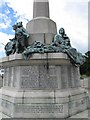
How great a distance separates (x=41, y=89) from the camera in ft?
20.1

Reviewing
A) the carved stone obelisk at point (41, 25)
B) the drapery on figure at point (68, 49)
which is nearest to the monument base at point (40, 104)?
the drapery on figure at point (68, 49)

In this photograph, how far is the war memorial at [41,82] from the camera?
19.0 ft

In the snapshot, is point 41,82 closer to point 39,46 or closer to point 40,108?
point 40,108

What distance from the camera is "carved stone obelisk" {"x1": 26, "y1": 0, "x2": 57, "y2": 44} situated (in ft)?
24.3

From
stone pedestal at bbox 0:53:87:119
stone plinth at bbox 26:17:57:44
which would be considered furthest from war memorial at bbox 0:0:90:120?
stone plinth at bbox 26:17:57:44

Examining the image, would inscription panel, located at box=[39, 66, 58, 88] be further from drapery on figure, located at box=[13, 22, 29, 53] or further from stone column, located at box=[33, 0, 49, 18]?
stone column, located at box=[33, 0, 49, 18]

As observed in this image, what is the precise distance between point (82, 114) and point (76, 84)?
51.4 inches

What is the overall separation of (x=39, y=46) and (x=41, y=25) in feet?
5.39

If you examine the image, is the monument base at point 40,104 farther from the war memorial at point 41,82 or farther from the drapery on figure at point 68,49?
the drapery on figure at point 68,49

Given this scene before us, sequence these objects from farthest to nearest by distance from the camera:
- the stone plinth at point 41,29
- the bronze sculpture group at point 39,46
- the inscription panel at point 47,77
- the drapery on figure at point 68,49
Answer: the stone plinth at point 41,29
the drapery on figure at point 68,49
the bronze sculpture group at point 39,46
the inscription panel at point 47,77

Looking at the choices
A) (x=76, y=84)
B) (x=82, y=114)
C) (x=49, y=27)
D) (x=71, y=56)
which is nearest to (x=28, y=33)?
(x=49, y=27)

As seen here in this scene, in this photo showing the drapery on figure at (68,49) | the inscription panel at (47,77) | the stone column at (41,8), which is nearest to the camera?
the inscription panel at (47,77)

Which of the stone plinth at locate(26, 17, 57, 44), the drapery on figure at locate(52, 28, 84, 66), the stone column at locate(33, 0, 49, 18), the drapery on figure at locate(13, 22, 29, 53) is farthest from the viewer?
the stone column at locate(33, 0, 49, 18)

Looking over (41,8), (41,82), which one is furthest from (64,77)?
(41,8)
